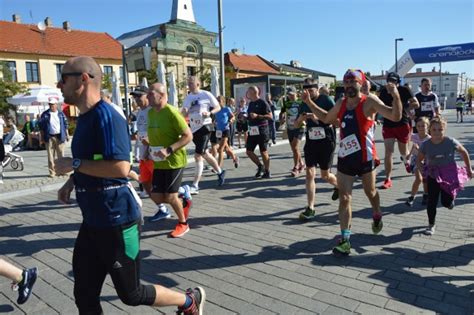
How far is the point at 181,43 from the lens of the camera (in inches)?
2045

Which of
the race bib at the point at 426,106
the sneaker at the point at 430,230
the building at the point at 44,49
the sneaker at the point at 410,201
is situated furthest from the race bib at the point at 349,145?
the building at the point at 44,49

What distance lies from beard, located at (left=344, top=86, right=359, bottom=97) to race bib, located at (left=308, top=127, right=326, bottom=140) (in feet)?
4.81

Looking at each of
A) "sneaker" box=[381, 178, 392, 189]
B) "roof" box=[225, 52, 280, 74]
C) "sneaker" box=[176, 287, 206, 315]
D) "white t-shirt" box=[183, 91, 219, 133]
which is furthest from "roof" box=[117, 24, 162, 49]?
"sneaker" box=[176, 287, 206, 315]

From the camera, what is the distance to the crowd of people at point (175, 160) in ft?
7.20

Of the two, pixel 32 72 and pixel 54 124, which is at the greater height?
pixel 32 72

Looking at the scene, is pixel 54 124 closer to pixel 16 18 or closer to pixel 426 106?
pixel 426 106

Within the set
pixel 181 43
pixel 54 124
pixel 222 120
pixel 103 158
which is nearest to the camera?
pixel 103 158

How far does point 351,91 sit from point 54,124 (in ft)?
25.6

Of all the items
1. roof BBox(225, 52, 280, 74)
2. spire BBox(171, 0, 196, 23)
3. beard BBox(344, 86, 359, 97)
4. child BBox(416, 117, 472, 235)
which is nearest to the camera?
beard BBox(344, 86, 359, 97)

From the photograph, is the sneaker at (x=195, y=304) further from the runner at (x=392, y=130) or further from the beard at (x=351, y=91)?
the runner at (x=392, y=130)

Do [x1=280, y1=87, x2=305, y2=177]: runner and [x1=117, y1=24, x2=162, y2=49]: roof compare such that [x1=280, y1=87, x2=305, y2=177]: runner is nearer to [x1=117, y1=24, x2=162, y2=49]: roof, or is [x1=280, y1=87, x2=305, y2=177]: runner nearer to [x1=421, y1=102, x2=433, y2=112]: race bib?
[x1=421, y1=102, x2=433, y2=112]: race bib

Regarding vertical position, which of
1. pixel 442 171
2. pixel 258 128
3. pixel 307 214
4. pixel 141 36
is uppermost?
pixel 141 36

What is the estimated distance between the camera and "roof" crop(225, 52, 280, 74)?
205 ft

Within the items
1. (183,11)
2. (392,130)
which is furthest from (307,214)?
(183,11)
